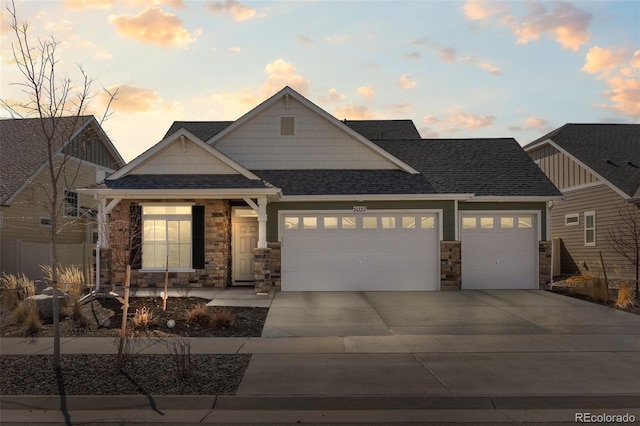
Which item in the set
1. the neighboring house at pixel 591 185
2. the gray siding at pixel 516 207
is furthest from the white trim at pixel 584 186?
the gray siding at pixel 516 207

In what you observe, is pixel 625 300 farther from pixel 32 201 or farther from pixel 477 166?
pixel 32 201

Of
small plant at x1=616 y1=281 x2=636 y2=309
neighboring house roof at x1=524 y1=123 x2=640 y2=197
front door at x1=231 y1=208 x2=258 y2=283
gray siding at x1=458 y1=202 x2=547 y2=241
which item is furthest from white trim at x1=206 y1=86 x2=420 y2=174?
neighboring house roof at x1=524 y1=123 x2=640 y2=197

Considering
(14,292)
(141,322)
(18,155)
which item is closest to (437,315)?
(141,322)

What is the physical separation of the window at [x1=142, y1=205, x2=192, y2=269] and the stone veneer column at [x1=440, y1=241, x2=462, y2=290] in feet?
25.6

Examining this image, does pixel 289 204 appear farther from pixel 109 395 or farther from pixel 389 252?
pixel 109 395

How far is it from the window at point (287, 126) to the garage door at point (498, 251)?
20.9 feet

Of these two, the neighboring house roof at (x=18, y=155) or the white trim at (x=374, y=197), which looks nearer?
the white trim at (x=374, y=197)

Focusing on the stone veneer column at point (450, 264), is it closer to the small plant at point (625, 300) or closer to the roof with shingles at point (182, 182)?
the small plant at point (625, 300)

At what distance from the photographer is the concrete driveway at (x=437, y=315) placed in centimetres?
1044

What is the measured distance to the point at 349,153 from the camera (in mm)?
18156

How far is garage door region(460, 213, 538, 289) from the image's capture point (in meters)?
17.0

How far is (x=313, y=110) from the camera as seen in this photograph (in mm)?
17938

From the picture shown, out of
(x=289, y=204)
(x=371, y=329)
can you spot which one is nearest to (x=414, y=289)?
(x=289, y=204)

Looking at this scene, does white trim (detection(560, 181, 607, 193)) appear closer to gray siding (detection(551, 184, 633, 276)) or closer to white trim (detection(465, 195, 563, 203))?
A: gray siding (detection(551, 184, 633, 276))
